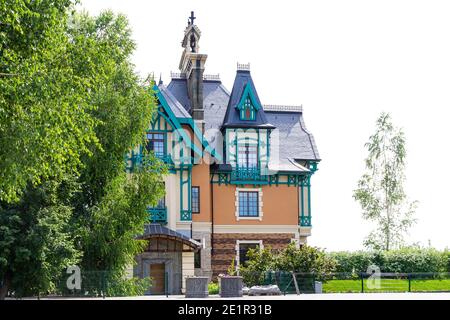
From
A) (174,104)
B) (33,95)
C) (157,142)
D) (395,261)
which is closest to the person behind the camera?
(33,95)

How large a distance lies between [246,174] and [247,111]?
3.30 metres

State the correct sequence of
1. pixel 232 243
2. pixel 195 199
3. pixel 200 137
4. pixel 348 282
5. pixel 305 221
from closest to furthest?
1. pixel 348 282
2. pixel 200 137
3. pixel 195 199
4. pixel 232 243
5. pixel 305 221

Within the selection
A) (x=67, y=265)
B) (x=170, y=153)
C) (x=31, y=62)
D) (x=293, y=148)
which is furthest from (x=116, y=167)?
(x=293, y=148)

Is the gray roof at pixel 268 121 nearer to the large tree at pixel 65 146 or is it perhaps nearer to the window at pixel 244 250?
the window at pixel 244 250

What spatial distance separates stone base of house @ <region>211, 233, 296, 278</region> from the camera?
3697 centimetres

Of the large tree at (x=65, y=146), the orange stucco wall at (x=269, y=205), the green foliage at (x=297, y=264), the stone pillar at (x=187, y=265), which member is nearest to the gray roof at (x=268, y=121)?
the orange stucco wall at (x=269, y=205)

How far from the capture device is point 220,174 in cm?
3788

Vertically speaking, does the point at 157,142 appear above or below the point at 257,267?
above

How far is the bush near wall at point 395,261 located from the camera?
37406 mm

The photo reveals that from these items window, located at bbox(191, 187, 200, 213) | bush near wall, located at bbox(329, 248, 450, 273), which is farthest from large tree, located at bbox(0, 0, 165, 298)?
bush near wall, located at bbox(329, 248, 450, 273)

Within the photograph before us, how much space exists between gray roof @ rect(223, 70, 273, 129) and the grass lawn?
9.25 m

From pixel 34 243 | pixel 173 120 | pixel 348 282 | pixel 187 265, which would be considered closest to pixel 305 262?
pixel 348 282

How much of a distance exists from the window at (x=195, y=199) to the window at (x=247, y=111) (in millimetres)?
4637

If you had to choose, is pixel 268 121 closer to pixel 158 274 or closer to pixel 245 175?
pixel 245 175
